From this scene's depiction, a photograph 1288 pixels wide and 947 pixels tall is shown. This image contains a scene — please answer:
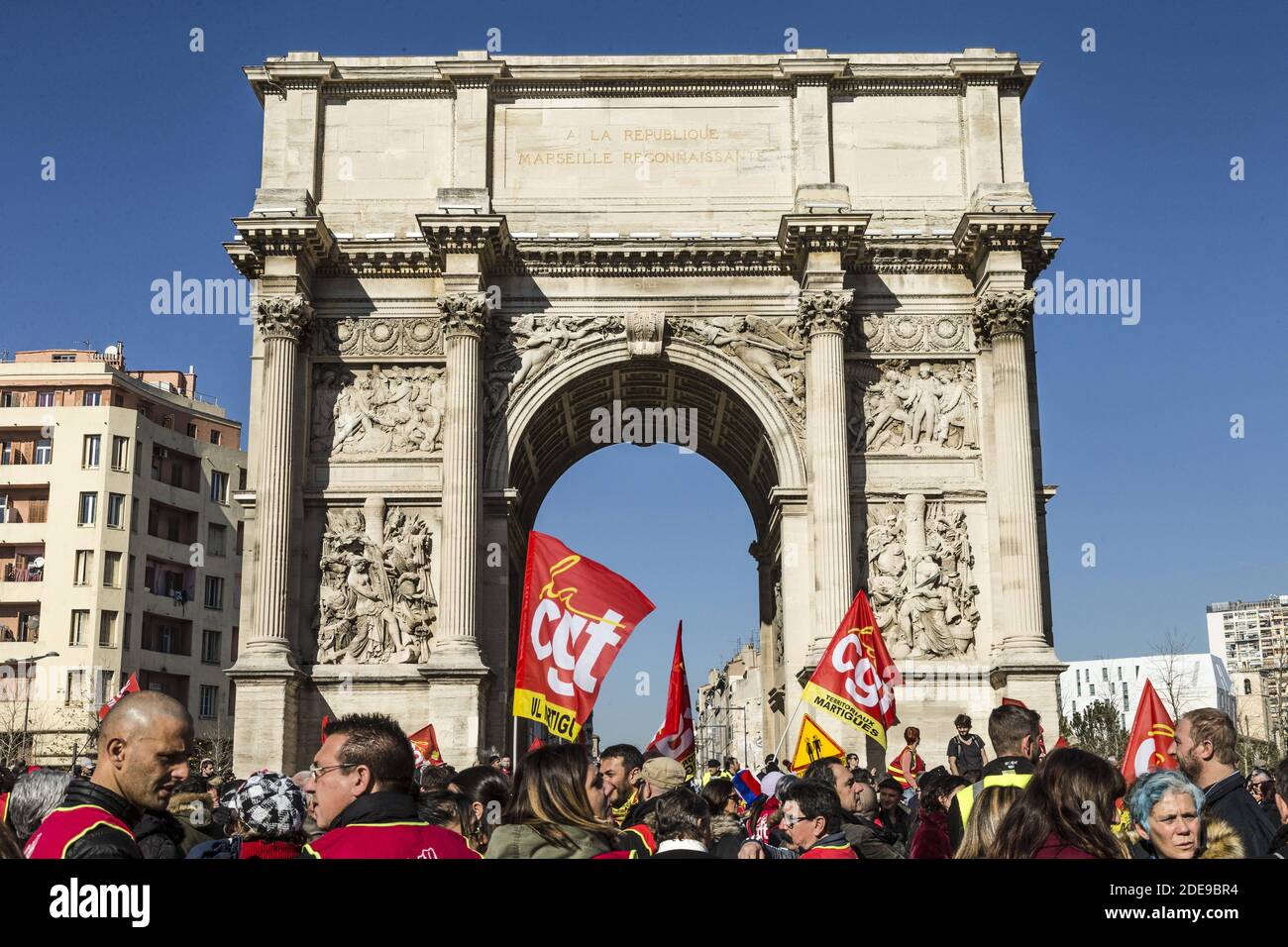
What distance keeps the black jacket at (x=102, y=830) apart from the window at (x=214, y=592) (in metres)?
73.3

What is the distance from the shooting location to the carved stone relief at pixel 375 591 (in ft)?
107

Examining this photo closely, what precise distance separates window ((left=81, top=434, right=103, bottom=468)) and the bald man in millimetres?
69382

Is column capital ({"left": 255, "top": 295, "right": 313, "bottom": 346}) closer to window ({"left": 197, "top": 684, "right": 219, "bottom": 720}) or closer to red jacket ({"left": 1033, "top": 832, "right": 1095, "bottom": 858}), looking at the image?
red jacket ({"left": 1033, "top": 832, "right": 1095, "bottom": 858})

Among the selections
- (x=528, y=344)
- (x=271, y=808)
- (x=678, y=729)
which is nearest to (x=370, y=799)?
(x=271, y=808)

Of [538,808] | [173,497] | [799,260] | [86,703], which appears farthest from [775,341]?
[173,497]

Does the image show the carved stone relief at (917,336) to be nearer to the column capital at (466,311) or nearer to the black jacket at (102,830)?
the column capital at (466,311)

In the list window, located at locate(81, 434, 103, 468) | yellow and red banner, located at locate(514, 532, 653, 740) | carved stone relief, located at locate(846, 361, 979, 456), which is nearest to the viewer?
yellow and red banner, located at locate(514, 532, 653, 740)

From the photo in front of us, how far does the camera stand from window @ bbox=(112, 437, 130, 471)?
7138cm

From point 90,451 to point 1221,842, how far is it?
233ft

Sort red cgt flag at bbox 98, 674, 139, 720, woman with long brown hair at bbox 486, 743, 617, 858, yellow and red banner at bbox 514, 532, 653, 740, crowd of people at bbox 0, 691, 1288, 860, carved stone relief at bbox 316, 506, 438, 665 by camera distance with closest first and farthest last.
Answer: crowd of people at bbox 0, 691, 1288, 860, woman with long brown hair at bbox 486, 743, 617, 858, red cgt flag at bbox 98, 674, 139, 720, yellow and red banner at bbox 514, 532, 653, 740, carved stone relief at bbox 316, 506, 438, 665

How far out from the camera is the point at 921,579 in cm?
3256

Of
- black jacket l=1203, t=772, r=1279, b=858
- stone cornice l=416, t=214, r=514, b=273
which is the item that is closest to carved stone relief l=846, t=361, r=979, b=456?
stone cornice l=416, t=214, r=514, b=273

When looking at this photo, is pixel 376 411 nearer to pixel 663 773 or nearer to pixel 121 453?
pixel 663 773

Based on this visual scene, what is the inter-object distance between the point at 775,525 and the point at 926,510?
354 centimetres
